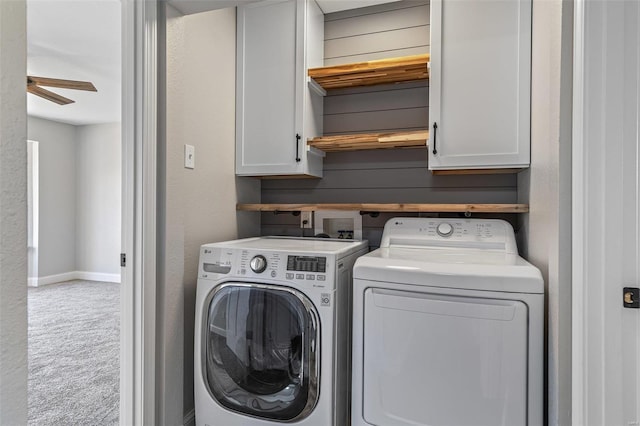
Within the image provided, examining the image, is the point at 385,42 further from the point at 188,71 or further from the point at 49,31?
the point at 49,31

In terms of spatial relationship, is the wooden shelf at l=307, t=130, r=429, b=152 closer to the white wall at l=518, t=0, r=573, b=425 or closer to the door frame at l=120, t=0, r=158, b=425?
the white wall at l=518, t=0, r=573, b=425

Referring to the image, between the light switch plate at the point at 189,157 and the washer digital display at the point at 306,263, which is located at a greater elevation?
the light switch plate at the point at 189,157

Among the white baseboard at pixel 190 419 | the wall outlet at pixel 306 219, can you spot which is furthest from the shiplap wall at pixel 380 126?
the white baseboard at pixel 190 419

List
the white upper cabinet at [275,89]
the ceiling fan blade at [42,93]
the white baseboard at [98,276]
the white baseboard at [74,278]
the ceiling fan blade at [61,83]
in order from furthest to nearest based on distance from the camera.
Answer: the white baseboard at [98,276]
the white baseboard at [74,278]
the ceiling fan blade at [42,93]
the ceiling fan blade at [61,83]
the white upper cabinet at [275,89]

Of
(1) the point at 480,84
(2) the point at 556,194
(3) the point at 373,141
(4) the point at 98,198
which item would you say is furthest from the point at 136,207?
(4) the point at 98,198

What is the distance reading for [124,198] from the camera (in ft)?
4.98

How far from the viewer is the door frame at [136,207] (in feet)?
4.92

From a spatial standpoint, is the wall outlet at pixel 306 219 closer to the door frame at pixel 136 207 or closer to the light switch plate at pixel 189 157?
the light switch plate at pixel 189 157

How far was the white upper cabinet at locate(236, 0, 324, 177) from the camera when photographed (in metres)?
2.07

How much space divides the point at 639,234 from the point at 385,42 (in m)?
1.74

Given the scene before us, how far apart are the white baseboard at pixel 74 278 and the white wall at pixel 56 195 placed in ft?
0.20

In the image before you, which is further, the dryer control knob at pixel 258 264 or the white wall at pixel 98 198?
the white wall at pixel 98 198

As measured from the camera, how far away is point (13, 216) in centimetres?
86

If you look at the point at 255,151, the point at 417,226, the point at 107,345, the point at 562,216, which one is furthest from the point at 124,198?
the point at 107,345
